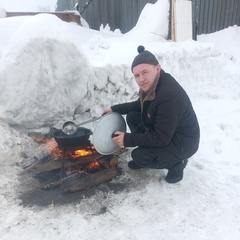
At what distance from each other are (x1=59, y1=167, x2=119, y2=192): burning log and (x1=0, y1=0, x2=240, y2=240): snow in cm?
17

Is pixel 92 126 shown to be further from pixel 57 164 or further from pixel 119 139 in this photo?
pixel 119 139

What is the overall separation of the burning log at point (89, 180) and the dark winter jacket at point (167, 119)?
2.23 ft

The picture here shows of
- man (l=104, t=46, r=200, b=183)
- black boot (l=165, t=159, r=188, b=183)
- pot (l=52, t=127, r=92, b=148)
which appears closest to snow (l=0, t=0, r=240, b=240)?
black boot (l=165, t=159, r=188, b=183)

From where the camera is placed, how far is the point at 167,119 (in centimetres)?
294

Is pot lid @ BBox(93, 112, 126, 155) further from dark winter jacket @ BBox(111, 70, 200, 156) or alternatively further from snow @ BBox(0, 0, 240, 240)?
snow @ BBox(0, 0, 240, 240)

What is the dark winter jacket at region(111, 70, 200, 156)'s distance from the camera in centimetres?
295

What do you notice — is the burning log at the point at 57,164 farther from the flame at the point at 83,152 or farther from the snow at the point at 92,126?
the snow at the point at 92,126

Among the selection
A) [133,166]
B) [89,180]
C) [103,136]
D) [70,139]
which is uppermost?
[103,136]

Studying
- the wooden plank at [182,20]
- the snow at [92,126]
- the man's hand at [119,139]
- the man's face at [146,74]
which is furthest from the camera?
the wooden plank at [182,20]

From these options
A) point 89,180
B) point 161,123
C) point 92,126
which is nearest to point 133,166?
point 89,180

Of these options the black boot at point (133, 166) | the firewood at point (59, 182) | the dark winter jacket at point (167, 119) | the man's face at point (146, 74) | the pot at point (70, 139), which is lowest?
the black boot at point (133, 166)

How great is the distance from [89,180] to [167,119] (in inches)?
52.7

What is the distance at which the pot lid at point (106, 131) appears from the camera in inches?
132

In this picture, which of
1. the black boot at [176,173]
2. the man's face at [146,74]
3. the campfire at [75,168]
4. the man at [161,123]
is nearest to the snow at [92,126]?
the black boot at [176,173]
